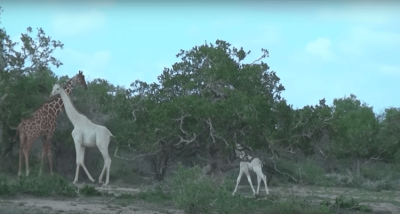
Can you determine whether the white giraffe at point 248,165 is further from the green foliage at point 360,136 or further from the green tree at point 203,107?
the green foliage at point 360,136

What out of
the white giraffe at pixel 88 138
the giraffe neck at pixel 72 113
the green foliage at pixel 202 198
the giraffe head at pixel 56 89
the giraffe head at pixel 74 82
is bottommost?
the green foliage at pixel 202 198

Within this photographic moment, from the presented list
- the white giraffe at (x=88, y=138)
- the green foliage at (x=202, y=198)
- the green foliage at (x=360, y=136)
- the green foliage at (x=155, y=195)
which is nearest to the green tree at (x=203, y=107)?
the white giraffe at (x=88, y=138)

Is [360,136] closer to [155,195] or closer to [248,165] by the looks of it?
[248,165]

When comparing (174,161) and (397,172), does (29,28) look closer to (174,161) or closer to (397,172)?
(174,161)

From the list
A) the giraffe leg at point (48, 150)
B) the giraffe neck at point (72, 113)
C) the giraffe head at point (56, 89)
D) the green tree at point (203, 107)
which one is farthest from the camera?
the giraffe leg at point (48, 150)

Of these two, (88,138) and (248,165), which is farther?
(88,138)

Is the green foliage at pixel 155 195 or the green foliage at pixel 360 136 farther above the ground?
the green foliage at pixel 360 136

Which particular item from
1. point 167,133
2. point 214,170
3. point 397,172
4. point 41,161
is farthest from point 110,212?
point 397,172

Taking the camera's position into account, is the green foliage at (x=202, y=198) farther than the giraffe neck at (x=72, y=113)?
No

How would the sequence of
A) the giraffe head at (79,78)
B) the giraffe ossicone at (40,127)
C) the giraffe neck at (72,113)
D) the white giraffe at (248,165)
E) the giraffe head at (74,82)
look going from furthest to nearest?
the giraffe head at (79,78)
the giraffe head at (74,82)
the giraffe ossicone at (40,127)
the giraffe neck at (72,113)
the white giraffe at (248,165)

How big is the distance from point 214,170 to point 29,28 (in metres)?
8.88

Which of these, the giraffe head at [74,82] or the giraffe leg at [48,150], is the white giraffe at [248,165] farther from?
the giraffe leg at [48,150]

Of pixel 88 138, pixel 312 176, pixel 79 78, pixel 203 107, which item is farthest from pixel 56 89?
pixel 312 176

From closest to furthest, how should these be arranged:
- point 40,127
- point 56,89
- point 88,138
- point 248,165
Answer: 1. point 248,165
2. point 88,138
3. point 56,89
4. point 40,127
